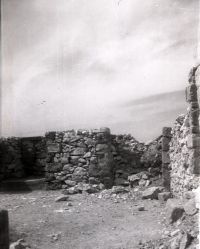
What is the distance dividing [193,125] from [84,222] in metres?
2.72

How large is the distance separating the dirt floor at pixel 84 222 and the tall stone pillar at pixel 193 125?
122cm

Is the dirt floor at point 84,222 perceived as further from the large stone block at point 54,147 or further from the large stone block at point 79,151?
the large stone block at point 54,147

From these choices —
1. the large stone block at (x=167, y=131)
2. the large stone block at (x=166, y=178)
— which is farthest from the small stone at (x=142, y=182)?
the large stone block at (x=167, y=131)

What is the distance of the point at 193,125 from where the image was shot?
233 inches

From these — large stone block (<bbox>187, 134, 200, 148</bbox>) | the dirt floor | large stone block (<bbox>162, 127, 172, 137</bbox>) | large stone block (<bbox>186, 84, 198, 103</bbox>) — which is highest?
large stone block (<bbox>186, 84, 198, 103</bbox>)

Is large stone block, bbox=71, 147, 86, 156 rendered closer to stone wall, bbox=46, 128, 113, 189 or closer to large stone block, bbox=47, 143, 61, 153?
stone wall, bbox=46, 128, 113, 189

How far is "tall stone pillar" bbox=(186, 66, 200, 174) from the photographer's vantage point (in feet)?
19.2

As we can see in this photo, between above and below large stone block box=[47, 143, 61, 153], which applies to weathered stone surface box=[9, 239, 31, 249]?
below

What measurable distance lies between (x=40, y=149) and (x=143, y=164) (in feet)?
14.3

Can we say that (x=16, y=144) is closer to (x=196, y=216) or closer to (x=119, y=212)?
(x=119, y=212)

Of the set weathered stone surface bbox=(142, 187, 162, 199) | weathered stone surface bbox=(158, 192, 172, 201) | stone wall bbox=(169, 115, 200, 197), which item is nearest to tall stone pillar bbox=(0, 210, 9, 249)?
stone wall bbox=(169, 115, 200, 197)

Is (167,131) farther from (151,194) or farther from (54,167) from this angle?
(54,167)

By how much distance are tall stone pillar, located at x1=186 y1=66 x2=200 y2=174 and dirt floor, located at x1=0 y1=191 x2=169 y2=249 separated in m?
1.22

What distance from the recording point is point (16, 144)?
12844mm
